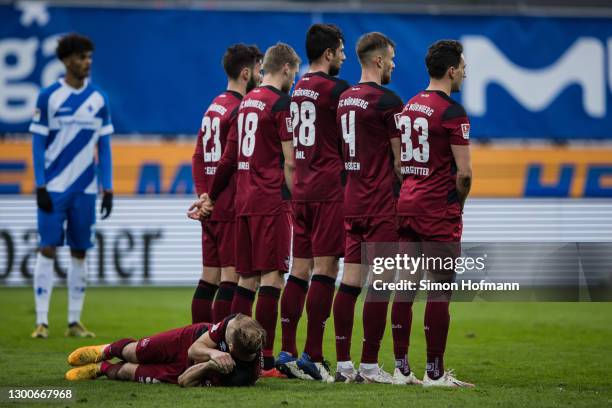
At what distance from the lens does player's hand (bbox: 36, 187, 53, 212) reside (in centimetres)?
1013

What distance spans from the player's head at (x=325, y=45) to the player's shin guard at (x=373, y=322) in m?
1.74

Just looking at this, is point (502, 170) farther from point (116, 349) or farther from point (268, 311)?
point (116, 349)

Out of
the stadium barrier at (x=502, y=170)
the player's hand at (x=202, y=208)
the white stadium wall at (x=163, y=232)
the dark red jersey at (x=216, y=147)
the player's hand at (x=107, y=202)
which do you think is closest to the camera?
the player's hand at (x=202, y=208)

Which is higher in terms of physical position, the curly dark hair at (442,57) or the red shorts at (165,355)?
the curly dark hair at (442,57)

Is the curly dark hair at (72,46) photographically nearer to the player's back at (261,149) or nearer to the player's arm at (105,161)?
the player's arm at (105,161)

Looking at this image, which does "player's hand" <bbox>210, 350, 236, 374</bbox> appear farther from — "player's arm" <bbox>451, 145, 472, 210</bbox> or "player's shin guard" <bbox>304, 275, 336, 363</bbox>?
"player's arm" <bbox>451, 145, 472, 210</bbox>

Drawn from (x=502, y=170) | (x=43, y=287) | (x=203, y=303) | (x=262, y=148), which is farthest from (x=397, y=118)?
(x=502, y=170)

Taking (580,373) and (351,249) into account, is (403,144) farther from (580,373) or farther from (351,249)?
(580,373)

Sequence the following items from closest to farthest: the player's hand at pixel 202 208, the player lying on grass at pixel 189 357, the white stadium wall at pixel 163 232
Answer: the player lying on grass at pixel 189 357 < the player's hand at pixel 202 208 < the white stadium wall at pixel 163 232

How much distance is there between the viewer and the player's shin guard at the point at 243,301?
7.86 metres

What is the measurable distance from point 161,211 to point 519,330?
21.2 ft

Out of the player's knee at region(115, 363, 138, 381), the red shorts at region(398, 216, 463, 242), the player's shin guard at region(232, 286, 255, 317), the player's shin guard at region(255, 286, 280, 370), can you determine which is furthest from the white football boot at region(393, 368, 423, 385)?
the player's knee at region(115, 363, 138, 381)

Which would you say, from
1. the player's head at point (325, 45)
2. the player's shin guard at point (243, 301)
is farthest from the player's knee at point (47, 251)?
the player's head at point (325, 45)

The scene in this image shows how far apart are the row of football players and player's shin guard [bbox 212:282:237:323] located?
1 cm
